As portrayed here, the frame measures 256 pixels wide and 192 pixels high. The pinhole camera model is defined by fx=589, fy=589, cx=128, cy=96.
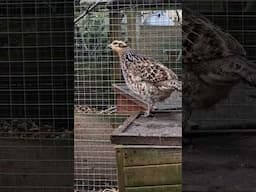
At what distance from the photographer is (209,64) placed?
Result: 363cm

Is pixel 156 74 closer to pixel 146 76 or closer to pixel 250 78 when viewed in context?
pixel 146 76

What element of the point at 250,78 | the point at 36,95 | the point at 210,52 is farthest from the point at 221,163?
the point at 36,95

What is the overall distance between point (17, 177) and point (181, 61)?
139 cm

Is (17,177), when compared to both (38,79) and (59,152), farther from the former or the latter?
(38,79)

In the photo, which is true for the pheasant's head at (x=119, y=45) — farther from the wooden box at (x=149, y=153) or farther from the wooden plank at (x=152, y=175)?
the wooden plank at (x=152, y=175)

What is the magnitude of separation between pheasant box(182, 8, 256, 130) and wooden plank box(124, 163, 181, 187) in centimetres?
30

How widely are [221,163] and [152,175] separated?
48 centimetres

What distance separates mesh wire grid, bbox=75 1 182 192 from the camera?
3.49 m

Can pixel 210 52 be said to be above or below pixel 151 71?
above

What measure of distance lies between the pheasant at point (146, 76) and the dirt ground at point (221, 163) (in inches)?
15.6

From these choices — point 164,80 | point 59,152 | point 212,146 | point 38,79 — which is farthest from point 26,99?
point 212,146

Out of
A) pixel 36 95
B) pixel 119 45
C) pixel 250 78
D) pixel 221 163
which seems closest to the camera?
pixel 119 45

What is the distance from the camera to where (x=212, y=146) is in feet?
12.3

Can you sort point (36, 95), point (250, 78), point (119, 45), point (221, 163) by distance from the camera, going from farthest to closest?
point (36, 95) → point (221, 163) → point (250, 78) → point (119, 45)
